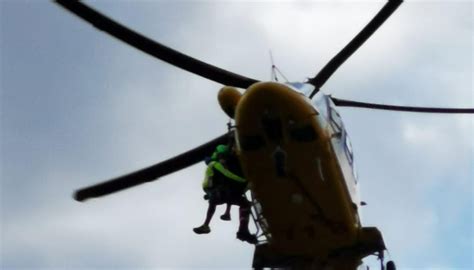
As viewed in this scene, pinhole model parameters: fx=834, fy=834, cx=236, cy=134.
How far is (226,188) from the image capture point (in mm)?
14453

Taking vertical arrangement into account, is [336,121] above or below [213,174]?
above

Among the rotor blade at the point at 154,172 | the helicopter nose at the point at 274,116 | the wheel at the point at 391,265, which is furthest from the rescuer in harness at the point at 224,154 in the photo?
the wheel at the point at 391,265

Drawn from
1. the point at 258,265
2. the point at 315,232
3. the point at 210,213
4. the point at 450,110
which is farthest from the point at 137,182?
the point at 450,110

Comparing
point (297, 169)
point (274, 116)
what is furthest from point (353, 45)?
point (297, 169)

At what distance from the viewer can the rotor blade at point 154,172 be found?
1529 centimetres

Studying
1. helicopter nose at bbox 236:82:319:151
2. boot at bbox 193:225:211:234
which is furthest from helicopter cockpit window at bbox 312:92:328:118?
boot at bbox 193:225:211:234

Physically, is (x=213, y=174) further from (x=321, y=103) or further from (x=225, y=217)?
(x=321, y=103)

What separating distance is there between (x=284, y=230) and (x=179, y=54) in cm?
338

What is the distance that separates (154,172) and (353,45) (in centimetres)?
428

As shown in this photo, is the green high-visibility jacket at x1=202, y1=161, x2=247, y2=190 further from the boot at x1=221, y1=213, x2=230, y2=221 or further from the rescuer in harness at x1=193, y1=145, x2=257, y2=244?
the boot at x1=221, y1=213, x2=230, y2=221

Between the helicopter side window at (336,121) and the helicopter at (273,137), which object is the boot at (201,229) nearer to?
the helicopter at (273,137)

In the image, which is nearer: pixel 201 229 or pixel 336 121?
pixel 336 121

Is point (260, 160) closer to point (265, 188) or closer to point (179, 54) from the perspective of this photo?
point (265, 188)

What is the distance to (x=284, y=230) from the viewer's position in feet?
45.0
